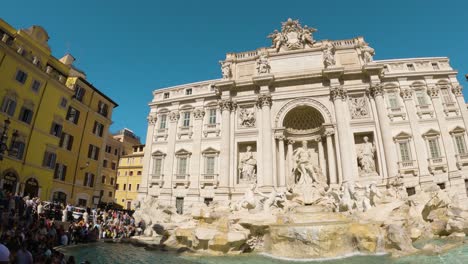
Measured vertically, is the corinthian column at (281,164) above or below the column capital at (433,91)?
below

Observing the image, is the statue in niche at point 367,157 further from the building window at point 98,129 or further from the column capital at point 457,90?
the building window at point 98,129

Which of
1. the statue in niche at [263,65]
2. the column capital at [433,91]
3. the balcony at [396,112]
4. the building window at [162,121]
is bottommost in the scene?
the balcony at [396,112]

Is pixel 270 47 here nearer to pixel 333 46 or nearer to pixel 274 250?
pixel 333 46

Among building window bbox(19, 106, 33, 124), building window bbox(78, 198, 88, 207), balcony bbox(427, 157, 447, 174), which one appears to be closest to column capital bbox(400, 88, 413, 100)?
balcony bbox(427, 157, 447, 174)

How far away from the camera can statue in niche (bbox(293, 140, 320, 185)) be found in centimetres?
2033

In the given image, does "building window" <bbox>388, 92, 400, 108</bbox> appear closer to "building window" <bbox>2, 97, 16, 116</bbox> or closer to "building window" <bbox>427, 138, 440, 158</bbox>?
"building window" <bbox>427, 138, 440, 158</bbox>

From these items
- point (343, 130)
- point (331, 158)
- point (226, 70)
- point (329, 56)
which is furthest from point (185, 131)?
point (329, 56)

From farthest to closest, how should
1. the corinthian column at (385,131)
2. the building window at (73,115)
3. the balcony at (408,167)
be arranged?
the building window at (73,115) < the balcony at (408,167) < the corinthian column at (385,131)

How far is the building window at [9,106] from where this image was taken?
1912 cm

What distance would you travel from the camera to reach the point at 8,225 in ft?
34.7

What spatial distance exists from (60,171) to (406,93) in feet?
102

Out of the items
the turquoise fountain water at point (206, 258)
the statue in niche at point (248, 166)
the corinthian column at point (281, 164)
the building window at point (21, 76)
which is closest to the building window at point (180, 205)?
the statue in niche at point (248, 166)

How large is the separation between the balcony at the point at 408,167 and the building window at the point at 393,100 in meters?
5.05

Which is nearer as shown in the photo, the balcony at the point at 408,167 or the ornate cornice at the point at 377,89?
the balcony at the point at 408,167
